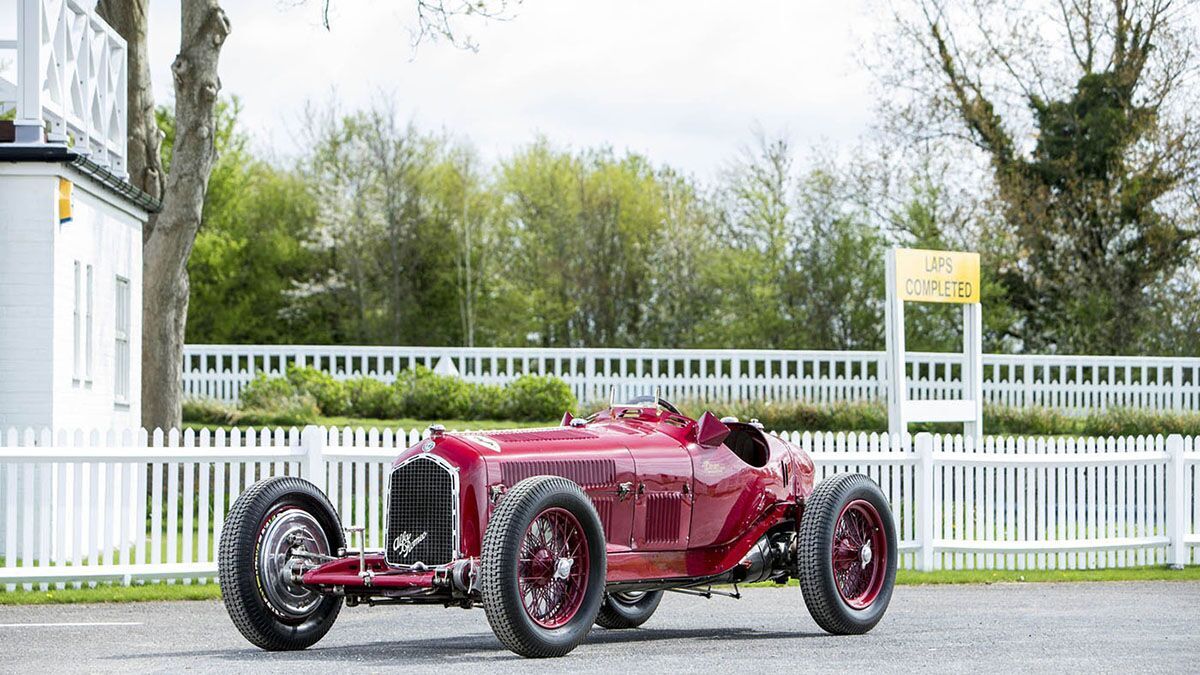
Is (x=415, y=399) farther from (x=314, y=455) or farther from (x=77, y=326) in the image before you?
(x=314, y=455)

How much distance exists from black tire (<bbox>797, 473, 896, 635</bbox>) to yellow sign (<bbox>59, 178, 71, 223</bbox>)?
26.6 ft

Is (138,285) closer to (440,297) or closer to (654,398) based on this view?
Answer: (654,398)

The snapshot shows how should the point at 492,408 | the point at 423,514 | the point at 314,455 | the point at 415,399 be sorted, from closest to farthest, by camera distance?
the point at 423,514 < the point at 314,455 < the point at 492,408 < the point at 415,399

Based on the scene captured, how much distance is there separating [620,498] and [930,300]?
10.2 m

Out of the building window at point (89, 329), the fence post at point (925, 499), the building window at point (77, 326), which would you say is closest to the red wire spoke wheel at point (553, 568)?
the fence post at point (925, 499)

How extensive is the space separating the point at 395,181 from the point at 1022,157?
19.3 metres

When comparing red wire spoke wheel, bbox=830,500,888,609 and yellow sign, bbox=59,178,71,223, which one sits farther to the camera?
yellow sign, bbox=59,178,71,223

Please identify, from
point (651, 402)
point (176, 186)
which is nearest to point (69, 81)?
point (176, 186)

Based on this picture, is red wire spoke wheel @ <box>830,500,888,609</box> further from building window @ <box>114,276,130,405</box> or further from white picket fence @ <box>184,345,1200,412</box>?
white picket fence @ <box>184,345,1200,412</box>

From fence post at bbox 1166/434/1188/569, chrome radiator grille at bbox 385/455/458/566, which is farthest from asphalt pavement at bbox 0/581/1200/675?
fence post at bbox 1166/434/1188/569

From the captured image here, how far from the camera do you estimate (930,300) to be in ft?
63.3

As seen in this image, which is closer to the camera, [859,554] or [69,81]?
[859,554]

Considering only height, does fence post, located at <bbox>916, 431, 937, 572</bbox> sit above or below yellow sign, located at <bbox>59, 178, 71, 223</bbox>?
below

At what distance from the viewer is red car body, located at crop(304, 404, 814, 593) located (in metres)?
9.21
